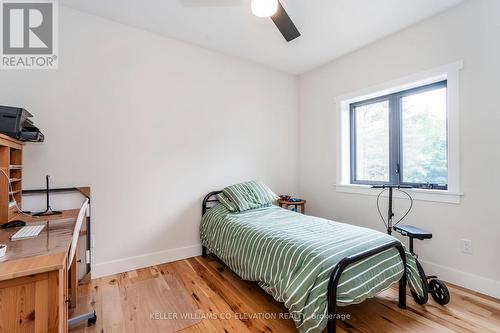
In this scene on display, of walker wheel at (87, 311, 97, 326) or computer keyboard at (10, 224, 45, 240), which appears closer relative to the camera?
computer keyboard at (10, 224, 45, 240)

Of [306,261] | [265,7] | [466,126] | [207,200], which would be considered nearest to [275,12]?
[265,7]

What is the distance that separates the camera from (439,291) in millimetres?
1986

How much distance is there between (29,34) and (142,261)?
8.37ft

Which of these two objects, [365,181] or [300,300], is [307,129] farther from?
[300,300]

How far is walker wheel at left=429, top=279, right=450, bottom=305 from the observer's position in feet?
6.35

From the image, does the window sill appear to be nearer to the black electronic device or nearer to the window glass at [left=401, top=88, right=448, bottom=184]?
the window glass at [left=401, top=88, right=448, bottom=184]

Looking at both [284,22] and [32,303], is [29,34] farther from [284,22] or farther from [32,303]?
[32,303]

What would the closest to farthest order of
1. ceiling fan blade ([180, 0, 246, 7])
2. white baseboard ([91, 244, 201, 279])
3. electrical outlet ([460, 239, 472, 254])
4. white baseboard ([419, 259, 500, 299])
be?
ceiling fan blade ([180, 0, 246, 7]), white baseboard ([419, 259, 500, 299]), electrical outlet ([460, 239, 472, 254]), white baseboard ([91, 244, 201, 279])

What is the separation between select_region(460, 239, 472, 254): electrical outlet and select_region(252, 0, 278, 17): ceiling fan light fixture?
2665 mm

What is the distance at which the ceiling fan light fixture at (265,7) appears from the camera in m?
1.55

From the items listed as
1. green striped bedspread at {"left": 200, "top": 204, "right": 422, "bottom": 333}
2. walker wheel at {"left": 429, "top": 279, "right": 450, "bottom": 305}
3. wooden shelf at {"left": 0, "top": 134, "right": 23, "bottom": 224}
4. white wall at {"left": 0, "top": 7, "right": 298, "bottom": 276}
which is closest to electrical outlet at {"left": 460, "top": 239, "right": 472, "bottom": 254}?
walker wheel at {"left": 429, "top": 279, "right": 450, "bottom": 305}

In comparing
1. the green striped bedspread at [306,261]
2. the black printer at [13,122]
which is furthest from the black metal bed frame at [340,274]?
the black printer at [13,122]

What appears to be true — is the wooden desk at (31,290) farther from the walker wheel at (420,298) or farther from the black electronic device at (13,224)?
the walker wheel at (420,298)

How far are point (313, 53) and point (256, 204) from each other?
2.21m
